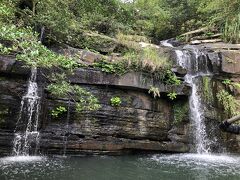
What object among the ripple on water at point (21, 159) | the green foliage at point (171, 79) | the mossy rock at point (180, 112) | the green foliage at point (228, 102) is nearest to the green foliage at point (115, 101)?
the green foliage at point (171, 79)

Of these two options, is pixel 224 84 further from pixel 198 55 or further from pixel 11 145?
pixel 11 145

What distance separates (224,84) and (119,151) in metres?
5.47

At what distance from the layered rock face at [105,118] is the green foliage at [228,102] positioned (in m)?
1.49

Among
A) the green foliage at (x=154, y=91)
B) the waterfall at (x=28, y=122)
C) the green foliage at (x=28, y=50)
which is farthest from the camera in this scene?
the green foliage at (x=154, y=91)

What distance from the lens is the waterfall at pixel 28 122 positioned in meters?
10.5

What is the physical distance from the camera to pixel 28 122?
1077cm

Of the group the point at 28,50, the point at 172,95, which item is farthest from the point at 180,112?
the point at 28,50

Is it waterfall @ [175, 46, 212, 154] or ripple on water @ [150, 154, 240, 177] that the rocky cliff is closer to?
waterfall @ [175, 46, 212, 154]

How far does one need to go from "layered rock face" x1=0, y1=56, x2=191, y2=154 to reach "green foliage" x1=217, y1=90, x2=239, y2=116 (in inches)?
58.6

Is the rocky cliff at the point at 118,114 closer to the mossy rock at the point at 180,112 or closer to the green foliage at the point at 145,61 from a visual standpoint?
the mossy rock at the point at 180,112

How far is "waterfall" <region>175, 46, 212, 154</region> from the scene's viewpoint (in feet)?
42.4

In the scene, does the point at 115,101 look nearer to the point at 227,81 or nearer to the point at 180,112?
the point at 180,112

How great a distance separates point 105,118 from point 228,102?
5.23 m

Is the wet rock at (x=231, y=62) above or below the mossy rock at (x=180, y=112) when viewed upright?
above
